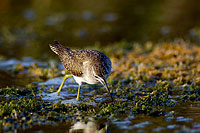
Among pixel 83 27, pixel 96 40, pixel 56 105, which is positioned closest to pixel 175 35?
pixel 96 40

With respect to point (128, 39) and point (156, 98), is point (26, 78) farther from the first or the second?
point (128, 39)

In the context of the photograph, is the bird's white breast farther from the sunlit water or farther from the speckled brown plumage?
the sunlit water

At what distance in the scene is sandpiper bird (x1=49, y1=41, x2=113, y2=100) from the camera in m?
9.52

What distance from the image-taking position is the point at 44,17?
81.0ft

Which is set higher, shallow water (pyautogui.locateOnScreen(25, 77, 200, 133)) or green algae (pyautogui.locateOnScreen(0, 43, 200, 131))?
green algae (pyautogui.locateOnScreen(0, 43, 200, 131))

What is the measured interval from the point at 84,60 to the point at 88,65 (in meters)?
0.37

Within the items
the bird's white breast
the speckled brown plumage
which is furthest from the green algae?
the speckled brown plumage

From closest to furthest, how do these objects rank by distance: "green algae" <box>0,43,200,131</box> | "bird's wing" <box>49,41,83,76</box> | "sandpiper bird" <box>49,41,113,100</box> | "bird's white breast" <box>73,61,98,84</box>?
"green algae" <box>0,43,200,131</box>, "sandpiper bird" <box>49,41,113,100</box>, "bird's white breast" <box>73,61,98,84</box>, "bird's wing" <box>49,41,83,76</box>

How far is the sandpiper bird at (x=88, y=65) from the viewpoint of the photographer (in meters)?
9.52

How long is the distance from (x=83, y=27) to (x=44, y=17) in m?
3.96

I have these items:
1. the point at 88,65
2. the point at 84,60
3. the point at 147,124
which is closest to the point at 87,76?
the point at 88,65

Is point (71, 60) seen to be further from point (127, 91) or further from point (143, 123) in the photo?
point (143, 123)

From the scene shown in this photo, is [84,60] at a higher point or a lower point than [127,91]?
higher

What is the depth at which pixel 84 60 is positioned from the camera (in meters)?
10.3
